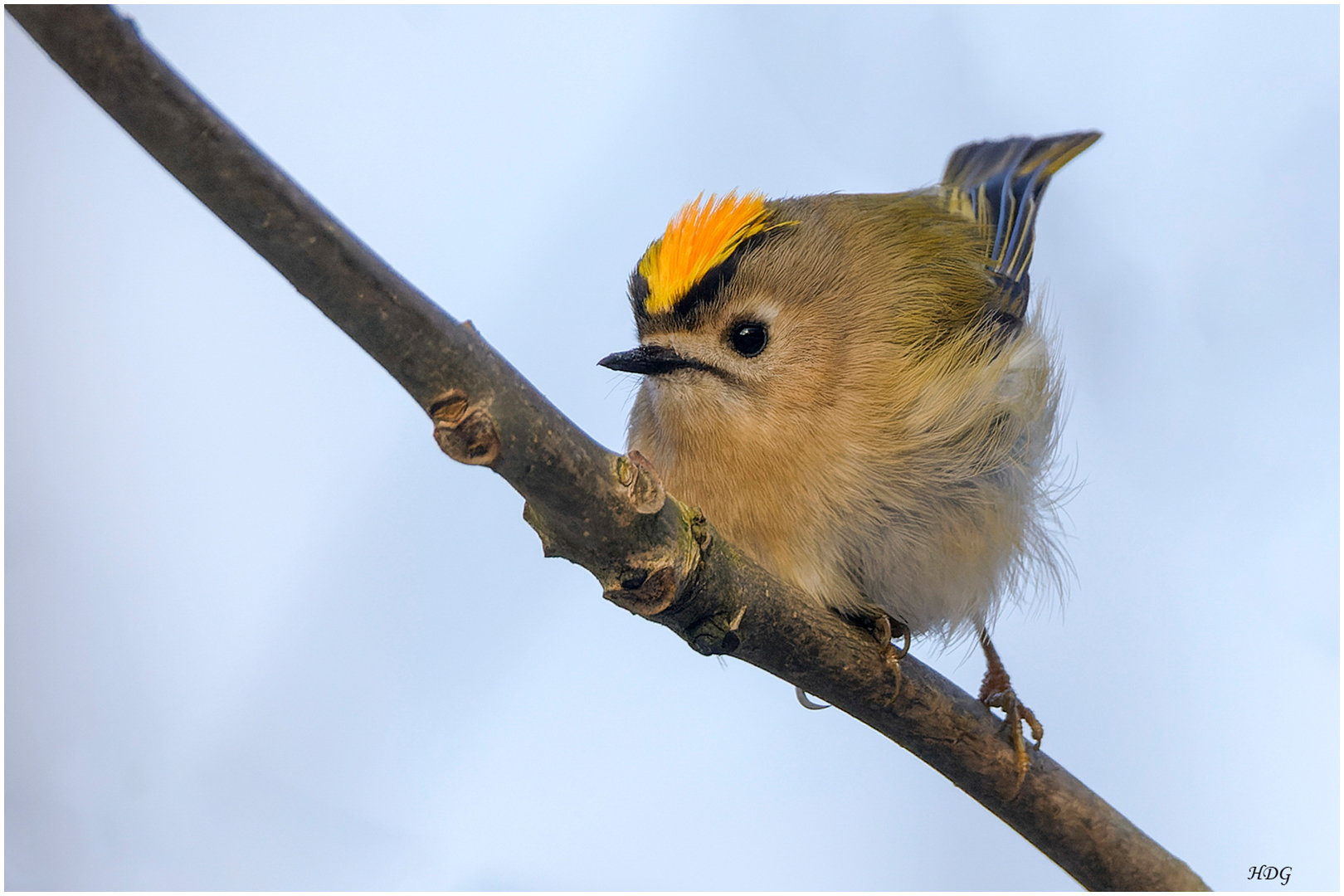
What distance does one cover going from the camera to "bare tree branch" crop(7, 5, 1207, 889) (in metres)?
0.56

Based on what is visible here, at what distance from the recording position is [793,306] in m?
1.36

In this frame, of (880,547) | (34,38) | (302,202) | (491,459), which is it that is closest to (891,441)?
(880,547)

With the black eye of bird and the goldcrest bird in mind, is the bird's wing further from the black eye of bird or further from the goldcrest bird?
the black eye of bird

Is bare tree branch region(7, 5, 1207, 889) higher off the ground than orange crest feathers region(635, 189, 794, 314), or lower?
lower

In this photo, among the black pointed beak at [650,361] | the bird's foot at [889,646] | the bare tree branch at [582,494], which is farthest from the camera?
the black pointed beak at [650,361]

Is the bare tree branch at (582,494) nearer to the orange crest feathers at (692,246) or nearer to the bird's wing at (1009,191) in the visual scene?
the orange crest feathers at (692,246)

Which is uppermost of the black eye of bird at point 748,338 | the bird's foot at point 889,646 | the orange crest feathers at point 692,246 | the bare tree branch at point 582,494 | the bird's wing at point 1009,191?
the bird's wing at point 1009,191

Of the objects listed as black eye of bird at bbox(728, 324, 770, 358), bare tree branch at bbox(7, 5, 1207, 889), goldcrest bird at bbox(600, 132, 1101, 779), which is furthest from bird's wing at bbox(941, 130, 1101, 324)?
bare tree branch at bbox(7, 5, 1207, 889)

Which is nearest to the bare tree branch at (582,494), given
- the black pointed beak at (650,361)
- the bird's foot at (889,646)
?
the bird's foot at (889,646)

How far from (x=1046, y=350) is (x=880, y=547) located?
1.53 ft

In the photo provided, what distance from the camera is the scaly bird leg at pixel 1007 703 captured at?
47.7 inches

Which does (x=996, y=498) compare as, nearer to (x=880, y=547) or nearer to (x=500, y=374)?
(x=880, y=547)

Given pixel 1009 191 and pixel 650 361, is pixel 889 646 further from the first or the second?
pixel 1009 191

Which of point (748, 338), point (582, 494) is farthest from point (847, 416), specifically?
point (582, 494)
